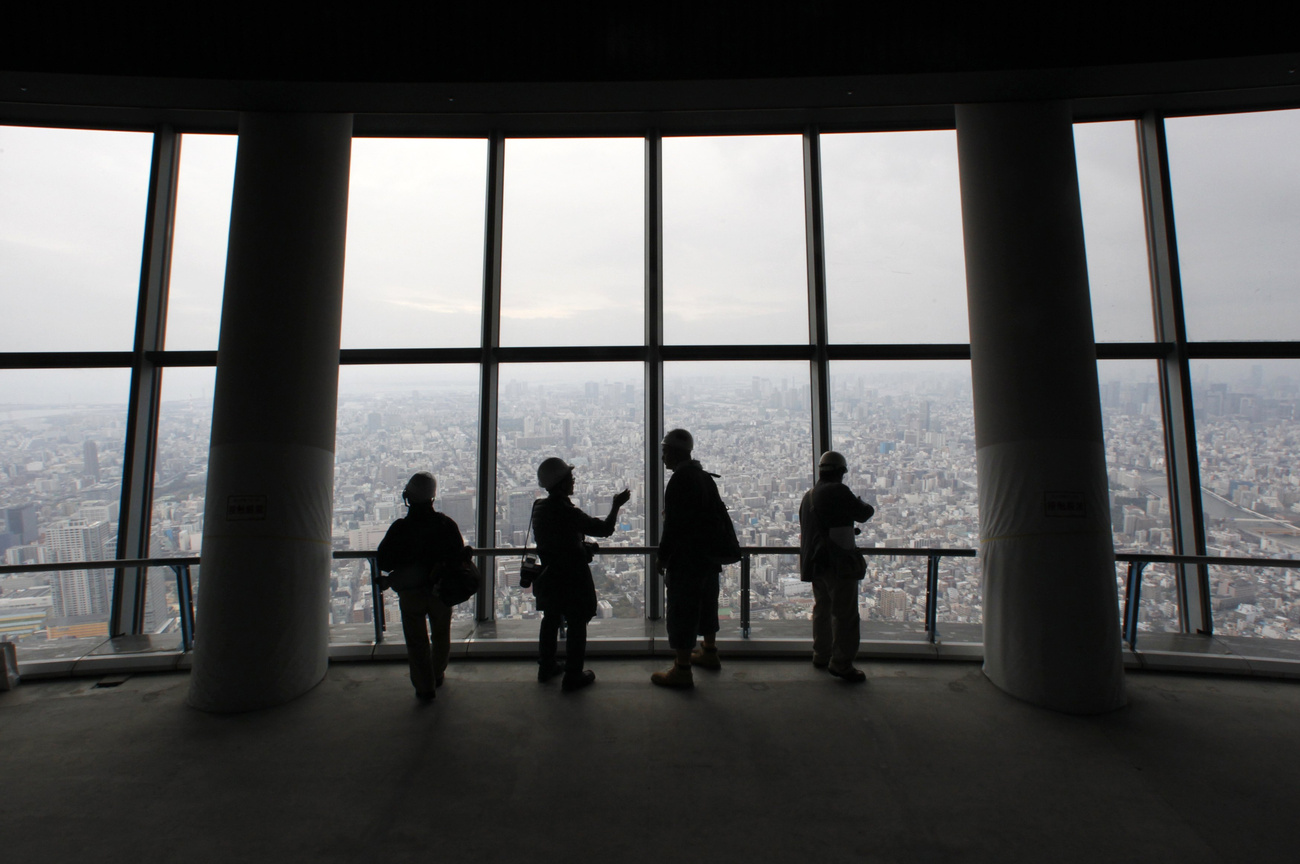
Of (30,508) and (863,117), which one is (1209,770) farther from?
(30,508)

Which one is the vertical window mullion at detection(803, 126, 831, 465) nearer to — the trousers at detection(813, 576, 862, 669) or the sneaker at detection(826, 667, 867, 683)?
the trousers at detection(813, 576, 862, 669)

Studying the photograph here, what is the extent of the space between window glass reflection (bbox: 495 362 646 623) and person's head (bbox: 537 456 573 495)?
4.82 feet

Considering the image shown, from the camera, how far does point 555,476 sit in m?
4.10

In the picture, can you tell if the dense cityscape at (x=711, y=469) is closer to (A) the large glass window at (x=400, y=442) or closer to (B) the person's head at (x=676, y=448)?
(A) the large glass window at (x=400, y=442)

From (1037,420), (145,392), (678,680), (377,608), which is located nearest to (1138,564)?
(1037,420)

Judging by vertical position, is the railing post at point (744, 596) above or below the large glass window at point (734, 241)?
below

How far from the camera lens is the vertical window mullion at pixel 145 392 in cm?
527

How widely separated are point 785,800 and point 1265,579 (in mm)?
4897

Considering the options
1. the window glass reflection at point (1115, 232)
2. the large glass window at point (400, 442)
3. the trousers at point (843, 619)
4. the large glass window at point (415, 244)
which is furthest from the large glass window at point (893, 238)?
the large glass window at point (400, 442)

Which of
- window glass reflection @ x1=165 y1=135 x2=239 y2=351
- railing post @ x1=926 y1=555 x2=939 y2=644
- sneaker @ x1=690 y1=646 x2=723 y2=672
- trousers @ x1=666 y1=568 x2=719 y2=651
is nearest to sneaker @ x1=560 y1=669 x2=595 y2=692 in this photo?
trousers @ x1=666 y1=568 x2=719 y2=651

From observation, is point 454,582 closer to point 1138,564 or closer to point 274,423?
point 274,423

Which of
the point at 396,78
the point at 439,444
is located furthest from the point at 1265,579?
the point at 396,78

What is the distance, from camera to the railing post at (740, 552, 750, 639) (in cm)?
485

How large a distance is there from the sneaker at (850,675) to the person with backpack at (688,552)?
0.96 m
